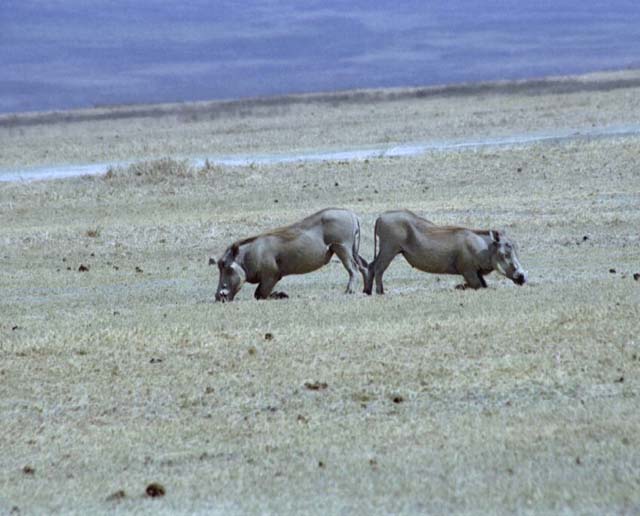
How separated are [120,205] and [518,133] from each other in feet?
55.4

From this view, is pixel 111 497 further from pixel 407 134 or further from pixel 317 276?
pixel 407 134

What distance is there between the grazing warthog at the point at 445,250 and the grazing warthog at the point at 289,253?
38cm

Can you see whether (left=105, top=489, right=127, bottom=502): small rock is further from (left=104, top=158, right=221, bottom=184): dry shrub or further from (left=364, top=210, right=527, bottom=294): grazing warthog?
(left=104, top=158, right=221, bottom=184): dry shrub

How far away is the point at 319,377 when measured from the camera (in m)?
11.0

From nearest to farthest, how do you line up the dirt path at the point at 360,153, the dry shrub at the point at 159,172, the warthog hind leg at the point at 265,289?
the warthog hind leg at the point at 265,289 < the dry shrub at the point at 159,172 < the dirt path at the point at 360,153

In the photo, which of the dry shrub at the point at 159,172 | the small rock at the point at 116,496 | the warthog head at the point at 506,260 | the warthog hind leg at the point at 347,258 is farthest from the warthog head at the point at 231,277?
the dry shrub at the point at 159,172

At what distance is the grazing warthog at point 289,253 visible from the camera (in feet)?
54.1

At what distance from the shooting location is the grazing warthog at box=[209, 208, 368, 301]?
1650 cm

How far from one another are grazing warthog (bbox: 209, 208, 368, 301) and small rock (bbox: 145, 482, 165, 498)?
309 inches

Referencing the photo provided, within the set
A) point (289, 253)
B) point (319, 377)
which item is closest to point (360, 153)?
point (289, 253)

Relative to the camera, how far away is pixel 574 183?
2694cm

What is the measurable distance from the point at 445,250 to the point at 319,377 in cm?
552

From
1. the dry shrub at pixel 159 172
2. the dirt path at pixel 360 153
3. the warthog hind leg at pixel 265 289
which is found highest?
the warthog hind leg at pixel 265 289

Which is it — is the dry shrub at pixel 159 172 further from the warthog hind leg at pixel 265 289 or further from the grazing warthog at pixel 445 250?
the grazing warthog at pixel 445 250
